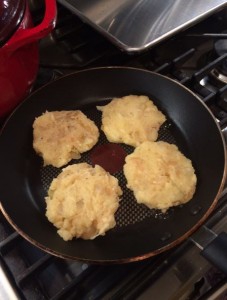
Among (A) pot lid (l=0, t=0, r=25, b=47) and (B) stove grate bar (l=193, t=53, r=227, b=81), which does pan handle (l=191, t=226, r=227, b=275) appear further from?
(A) pot lid (l=0, t=0, r=25, b=47)

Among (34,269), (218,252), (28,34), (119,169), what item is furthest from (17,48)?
(218,252)

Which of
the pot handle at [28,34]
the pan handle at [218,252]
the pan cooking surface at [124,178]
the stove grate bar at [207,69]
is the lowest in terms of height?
the pan cooking surface at [124,178]

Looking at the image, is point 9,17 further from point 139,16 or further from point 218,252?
point 218,252

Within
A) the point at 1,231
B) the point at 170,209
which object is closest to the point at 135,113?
the point at 170,209

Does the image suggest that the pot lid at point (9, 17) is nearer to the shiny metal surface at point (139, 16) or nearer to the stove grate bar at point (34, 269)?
the shiny metal surface at point (139, 16)

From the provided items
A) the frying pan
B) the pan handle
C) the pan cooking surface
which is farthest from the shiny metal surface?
the pan handle

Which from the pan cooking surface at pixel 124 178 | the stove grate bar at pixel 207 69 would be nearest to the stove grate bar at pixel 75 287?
the pan cooking surface at pixel 124 178

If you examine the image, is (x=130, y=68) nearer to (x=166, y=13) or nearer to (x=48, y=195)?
(x=166, y=13)
